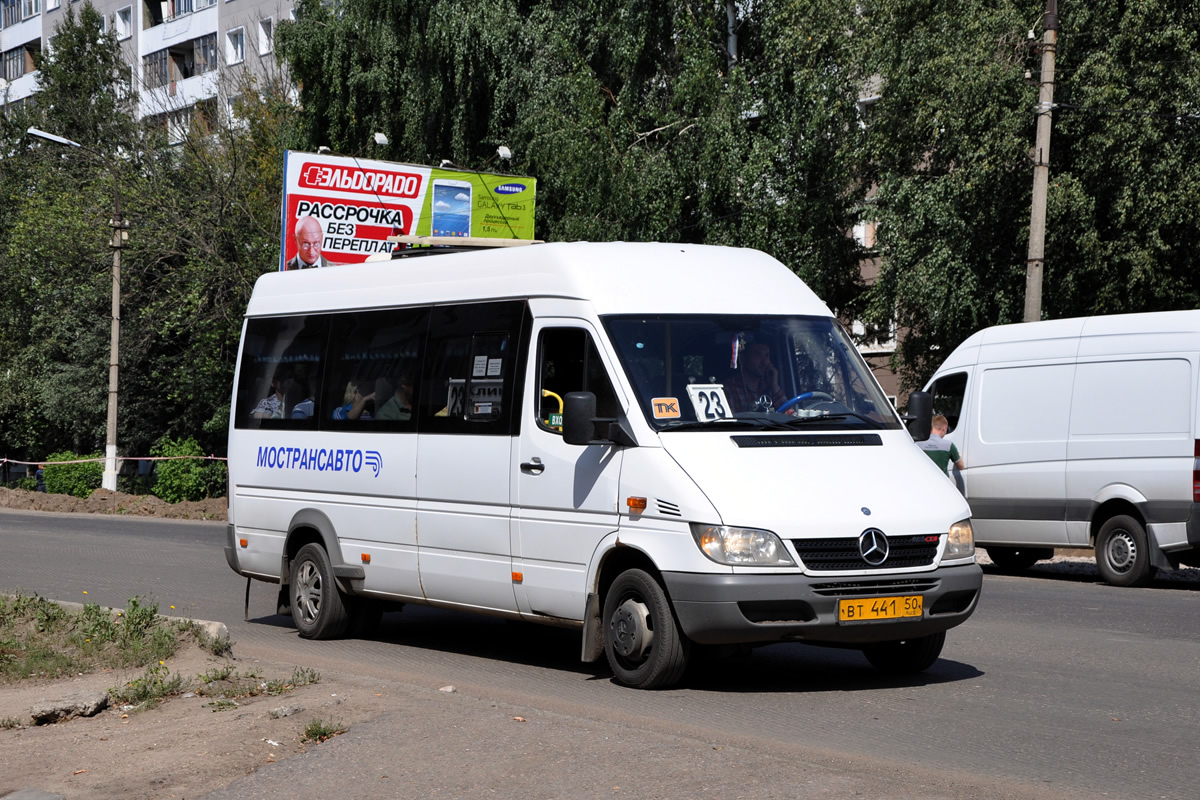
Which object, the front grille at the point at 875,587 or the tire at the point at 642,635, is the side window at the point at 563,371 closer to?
the tire at the point at 642,635

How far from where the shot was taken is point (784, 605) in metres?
8.07

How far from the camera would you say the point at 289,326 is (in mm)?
11883

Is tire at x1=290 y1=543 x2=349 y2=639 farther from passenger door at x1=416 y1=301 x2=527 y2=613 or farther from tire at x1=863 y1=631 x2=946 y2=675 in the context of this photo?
tire at x1=863 y1=631 x2=946 y2=675

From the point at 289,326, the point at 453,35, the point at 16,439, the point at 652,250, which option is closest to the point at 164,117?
the point at 16,439

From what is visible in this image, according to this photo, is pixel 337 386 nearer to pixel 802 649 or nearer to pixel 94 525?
pixel 802 649

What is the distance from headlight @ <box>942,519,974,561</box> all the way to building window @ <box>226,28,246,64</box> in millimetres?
57666

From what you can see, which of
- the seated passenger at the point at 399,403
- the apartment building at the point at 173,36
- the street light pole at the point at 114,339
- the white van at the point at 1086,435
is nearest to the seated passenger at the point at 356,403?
the seated passenger at the point at 399,403

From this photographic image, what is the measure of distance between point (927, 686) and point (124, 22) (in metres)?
68.3

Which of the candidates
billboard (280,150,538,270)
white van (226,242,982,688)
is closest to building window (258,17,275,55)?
billboard (280,150,538,270)

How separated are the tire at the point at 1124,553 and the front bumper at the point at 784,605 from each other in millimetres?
7584

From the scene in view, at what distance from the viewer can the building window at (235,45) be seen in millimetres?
62438

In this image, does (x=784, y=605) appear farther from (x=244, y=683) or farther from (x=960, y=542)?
(x=244, y=683)

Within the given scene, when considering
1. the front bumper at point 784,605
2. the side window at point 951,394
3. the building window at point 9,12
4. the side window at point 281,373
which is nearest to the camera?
the front bumper at point 784,605

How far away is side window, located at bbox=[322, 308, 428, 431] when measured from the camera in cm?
1054
